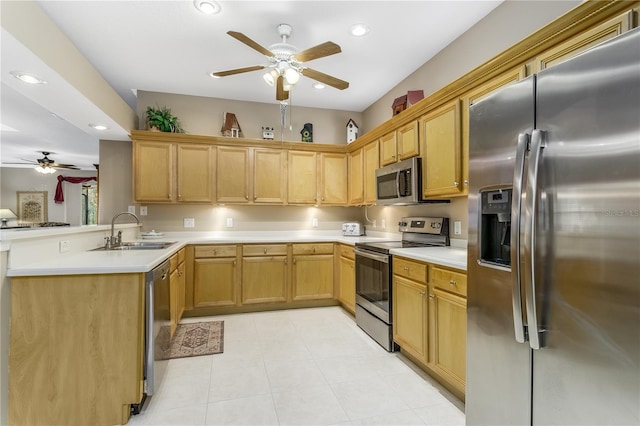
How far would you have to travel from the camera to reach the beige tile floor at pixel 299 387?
6.23ft

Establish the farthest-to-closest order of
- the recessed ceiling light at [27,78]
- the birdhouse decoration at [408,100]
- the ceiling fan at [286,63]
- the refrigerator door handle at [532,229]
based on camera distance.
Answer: the birdhouse decoration at [408,100]
the ceiling fan at [286,63]
the recessed ceiling light at [27,78]
the refrigerator door handle at [532,229]

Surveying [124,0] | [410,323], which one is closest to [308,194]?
[410,323]

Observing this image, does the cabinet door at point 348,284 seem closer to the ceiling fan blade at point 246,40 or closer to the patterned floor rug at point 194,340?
the patterned floor rug at point 194,340

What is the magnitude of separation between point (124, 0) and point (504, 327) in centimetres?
318

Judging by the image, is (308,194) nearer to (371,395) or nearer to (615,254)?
(371,395)

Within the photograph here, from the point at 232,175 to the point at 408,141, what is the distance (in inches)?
88.9

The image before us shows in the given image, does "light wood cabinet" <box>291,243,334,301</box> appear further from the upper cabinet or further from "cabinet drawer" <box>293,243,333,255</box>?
the upper cabinet

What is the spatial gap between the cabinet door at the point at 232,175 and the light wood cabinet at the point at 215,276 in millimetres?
696

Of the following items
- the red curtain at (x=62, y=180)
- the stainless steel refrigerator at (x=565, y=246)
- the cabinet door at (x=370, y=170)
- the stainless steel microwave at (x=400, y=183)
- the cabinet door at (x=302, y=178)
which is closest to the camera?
the stainless steel refrigerator at (x=565, y=246)

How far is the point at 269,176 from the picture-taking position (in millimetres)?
4285

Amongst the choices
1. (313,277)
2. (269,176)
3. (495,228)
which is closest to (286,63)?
(269,176)

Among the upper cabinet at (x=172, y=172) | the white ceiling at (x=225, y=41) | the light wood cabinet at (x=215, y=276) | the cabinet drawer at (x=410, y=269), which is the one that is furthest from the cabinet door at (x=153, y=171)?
the cabinet drawer at (x=410, y=269)

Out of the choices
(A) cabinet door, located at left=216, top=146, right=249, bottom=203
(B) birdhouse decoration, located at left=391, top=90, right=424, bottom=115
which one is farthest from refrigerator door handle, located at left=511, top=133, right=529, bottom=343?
(A) cabinet door, located at left=216, top=146, right=249, bottom=203

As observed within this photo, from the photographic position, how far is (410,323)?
250 centimetres
